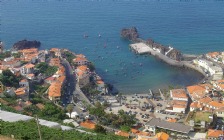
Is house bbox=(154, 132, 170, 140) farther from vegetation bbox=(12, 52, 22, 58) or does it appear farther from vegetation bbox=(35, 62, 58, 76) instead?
vegetation bbox=(12, 52, 22, 58)

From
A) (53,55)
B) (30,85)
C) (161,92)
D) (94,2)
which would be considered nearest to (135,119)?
(161,92)

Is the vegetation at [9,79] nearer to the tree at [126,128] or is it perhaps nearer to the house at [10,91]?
the house at [10,91]

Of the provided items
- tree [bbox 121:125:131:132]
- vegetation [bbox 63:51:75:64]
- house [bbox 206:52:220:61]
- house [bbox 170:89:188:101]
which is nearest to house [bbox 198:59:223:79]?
house [bbox 206:52:220:61]

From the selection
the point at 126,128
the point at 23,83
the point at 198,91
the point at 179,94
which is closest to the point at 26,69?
the point at 23,83

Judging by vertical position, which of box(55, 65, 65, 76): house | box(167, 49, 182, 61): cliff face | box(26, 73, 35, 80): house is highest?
box(167, 49, 182, 61): cliff face

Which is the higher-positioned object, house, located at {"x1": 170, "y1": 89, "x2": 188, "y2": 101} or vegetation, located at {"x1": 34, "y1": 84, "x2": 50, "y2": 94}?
house, located at {"x1": 170, "y1": 89, "x2": 188, "y2": 101}

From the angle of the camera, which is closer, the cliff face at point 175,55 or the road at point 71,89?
the road at point 71,89

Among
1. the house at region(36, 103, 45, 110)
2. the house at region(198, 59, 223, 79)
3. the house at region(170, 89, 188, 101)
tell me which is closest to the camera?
the house at region(36, 103, 45, 110)

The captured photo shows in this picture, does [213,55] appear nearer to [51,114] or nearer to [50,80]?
[50,80]

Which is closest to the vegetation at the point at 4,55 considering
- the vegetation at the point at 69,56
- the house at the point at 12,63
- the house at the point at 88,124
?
the house at the point at 12,63
